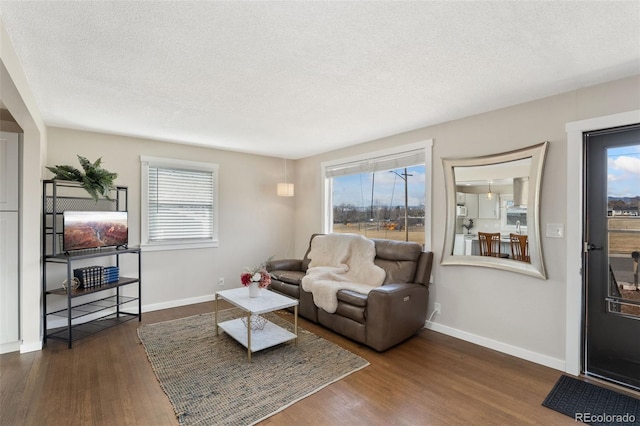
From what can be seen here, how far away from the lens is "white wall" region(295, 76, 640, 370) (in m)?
2.65

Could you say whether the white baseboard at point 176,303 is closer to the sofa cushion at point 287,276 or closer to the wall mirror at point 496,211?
the sofa cushion at point 287,276

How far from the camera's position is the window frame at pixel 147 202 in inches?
167

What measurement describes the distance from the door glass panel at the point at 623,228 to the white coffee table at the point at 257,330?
2.72 m

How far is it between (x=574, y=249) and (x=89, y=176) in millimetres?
4775

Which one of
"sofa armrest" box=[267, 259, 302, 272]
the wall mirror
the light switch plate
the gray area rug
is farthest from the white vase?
the light switch plate

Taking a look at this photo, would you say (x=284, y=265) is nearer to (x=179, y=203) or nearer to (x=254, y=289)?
(x=254, y=289)

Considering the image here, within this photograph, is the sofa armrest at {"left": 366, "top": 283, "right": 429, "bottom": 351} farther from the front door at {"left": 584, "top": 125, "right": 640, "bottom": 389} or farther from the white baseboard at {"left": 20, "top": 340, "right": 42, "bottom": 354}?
the white baseboard at {"left": 20, "top": 340, "right": 42, "bottom": 354}

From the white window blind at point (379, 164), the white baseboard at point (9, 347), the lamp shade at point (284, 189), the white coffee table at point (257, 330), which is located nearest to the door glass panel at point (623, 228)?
the white window blind at point (379, 164)

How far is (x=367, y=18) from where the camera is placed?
5.51ft

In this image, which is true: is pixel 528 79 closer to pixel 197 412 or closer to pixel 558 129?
pixel 558 129

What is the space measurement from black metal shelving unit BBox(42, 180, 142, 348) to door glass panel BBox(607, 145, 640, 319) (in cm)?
475

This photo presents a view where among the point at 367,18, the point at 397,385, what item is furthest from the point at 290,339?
the point at 367,18

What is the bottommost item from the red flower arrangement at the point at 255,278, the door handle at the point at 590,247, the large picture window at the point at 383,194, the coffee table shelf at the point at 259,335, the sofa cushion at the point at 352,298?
the coffee table shelf at the point at 259,335

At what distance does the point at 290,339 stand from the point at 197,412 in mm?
1162
